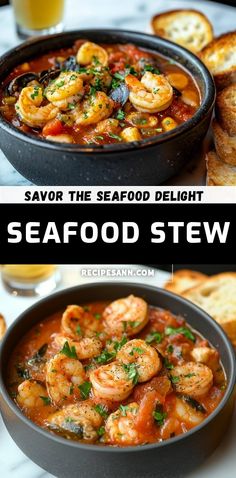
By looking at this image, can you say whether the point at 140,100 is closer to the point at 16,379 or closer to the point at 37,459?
the point at 16,379

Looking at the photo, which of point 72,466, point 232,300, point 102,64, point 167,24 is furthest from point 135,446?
point 167,24

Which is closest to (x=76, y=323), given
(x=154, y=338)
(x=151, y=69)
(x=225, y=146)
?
(x=154, y=338)

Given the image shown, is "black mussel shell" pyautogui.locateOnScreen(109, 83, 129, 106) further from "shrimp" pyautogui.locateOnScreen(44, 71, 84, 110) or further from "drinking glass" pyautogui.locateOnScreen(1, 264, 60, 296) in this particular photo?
"drinking glass" pyautogui.locateOnScreen(1, 264, 60, 296)

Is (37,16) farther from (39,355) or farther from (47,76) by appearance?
(39,355)

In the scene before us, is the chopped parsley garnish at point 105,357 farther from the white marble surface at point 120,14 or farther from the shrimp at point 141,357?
the white marble surface at point 120,14

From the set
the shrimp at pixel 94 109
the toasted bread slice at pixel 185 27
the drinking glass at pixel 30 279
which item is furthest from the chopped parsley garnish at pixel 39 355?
the toasted bread slice at pixel 185 27

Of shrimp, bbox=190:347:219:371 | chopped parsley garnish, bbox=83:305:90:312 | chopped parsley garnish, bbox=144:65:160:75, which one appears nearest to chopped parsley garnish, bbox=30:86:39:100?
chopped parsley garnish, bbox=144:65:160:75
